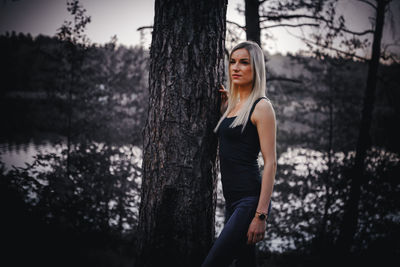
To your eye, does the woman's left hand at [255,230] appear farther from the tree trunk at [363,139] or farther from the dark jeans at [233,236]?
the tree trunk at [363,139]

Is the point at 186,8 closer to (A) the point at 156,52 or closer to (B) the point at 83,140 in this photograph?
(A) the point at 156,52

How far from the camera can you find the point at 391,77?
591cm

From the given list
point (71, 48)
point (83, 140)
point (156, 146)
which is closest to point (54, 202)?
point (83, 140)

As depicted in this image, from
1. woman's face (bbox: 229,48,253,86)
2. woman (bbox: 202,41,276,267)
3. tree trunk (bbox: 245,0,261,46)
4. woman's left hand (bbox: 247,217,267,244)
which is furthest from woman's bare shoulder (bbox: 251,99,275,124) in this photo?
tree trunk (bbox: 245,0,261,46)

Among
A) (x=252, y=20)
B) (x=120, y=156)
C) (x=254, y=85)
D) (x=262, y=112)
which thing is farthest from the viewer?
(x=120, y=156)

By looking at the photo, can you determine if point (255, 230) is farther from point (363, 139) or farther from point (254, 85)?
point (363, 139)

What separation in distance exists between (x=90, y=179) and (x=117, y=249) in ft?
6.48

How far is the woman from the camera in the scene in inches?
67.1

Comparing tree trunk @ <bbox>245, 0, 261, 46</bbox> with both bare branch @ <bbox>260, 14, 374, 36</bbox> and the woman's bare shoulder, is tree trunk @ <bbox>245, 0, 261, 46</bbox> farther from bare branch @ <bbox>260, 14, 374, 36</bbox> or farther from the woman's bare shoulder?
the woman's bare shoulder

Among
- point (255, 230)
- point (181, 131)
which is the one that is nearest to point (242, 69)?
point (181, 131)

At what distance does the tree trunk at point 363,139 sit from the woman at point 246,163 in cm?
473

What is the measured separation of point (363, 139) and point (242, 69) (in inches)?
198

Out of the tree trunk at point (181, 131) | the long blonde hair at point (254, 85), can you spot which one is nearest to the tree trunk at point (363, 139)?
the long blonde hair at point (254, 85)

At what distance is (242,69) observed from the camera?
1.93 metres
